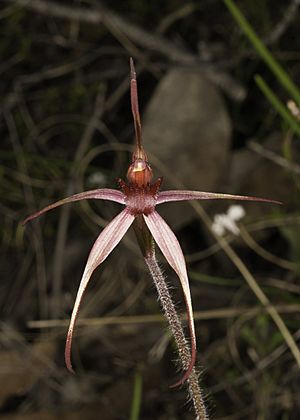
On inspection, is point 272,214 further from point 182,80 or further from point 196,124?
point 182,80

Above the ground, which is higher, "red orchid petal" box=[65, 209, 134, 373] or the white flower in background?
the white flower in background

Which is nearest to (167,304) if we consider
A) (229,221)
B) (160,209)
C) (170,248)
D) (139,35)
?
(170,248)

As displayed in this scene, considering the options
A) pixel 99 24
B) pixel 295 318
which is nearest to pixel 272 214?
pixel 295 318

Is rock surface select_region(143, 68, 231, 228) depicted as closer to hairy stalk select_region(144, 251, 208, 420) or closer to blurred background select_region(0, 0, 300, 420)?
blurred background select_region(0, 0, 300, 420)

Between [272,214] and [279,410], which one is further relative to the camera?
[272,214]

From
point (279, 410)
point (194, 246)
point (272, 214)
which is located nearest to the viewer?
point (279, 410)

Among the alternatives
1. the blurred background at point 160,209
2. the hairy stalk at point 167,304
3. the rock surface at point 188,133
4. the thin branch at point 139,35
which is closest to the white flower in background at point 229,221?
the blurred background at point 160,209

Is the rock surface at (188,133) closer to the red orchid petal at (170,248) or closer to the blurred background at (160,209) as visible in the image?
the blurred background at (160,209)

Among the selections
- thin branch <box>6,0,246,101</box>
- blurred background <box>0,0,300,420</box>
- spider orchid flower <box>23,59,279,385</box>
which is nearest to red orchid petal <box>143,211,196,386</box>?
spider orchid flower <box>23,59,279,385</box>

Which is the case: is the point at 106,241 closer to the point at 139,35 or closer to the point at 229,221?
the point at 229,221
